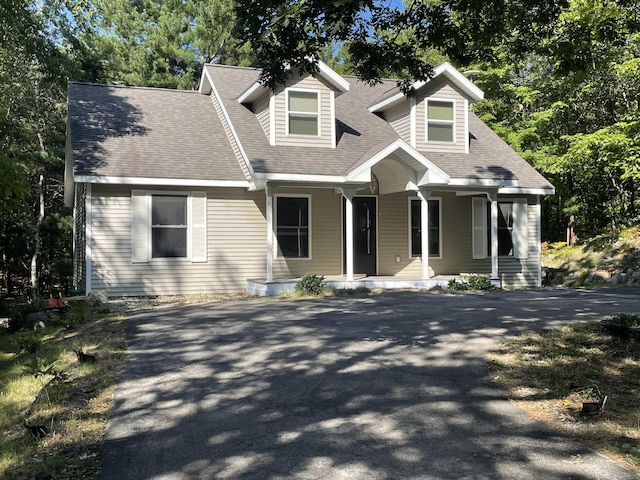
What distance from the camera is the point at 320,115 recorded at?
14789mm

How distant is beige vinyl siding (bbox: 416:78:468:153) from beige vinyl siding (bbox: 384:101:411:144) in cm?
27

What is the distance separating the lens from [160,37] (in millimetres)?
26766

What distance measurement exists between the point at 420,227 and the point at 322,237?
2975 millimetres

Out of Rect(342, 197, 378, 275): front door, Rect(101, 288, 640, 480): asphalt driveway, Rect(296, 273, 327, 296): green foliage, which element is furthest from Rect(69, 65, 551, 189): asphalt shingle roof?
Rect(101, 288, 640, 480): asphalt driveway

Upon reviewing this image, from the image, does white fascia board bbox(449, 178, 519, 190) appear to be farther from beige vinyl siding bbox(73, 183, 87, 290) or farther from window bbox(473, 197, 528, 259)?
beige vinyl siding bbox(73, 183, 87, 290)

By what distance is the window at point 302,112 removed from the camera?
14.6m

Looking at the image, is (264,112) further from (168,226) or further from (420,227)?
(420,227)

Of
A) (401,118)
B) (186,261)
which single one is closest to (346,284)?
(186,261)

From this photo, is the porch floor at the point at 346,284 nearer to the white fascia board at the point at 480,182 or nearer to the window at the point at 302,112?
the white fascia board at the point at 480,182

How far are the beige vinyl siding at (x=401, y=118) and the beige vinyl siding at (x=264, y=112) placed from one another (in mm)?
3820

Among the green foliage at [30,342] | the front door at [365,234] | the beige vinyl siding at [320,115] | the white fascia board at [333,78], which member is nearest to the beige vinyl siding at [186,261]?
the beige vinyl siding at [320,115]

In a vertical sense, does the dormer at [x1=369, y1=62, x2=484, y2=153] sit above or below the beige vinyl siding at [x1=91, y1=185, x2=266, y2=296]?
above

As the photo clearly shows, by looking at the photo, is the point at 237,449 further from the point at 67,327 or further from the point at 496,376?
the point at 67,327

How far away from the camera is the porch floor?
13266mm
